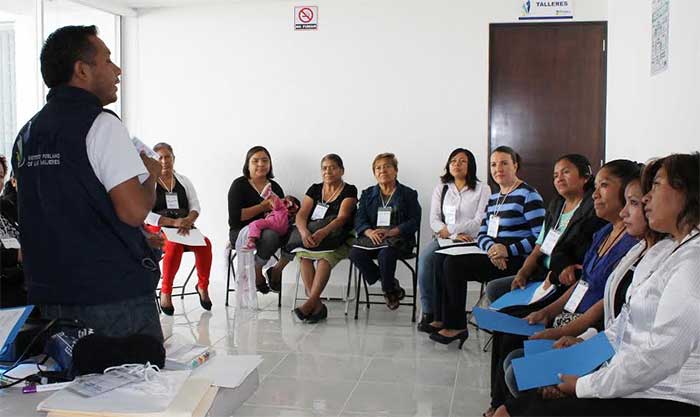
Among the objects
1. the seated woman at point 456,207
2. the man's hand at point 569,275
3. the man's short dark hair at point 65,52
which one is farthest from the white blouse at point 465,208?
the man's short dark hair at point 65,52

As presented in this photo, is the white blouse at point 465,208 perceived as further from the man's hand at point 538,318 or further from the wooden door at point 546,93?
the man's hand at point 538,318

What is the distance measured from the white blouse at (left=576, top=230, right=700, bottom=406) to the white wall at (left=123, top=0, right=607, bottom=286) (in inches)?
161

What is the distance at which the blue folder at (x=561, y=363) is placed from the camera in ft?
6.78

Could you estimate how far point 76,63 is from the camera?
187 cm

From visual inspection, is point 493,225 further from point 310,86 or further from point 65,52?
point 65,52

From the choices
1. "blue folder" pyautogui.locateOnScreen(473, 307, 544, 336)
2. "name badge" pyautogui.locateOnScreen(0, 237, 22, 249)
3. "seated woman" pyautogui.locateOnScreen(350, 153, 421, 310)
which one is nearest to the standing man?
"blue folder" pyautogui.locateOnScreen(473, 307, 544, 336)

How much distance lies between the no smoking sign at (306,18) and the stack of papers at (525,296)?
354cm

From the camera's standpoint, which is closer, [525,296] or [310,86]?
[525,296]

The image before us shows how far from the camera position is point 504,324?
2.84 meters

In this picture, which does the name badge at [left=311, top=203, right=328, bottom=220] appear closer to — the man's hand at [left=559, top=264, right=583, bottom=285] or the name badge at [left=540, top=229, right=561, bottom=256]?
the name badge at [left=540, top=229, right=561, bottom=256]

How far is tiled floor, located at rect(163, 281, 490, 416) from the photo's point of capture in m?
3.29

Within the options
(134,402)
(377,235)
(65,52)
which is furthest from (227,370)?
(377,235)

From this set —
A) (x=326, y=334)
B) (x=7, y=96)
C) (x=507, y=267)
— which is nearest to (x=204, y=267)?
(x=326, y=334)

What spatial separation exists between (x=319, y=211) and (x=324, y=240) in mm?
321
